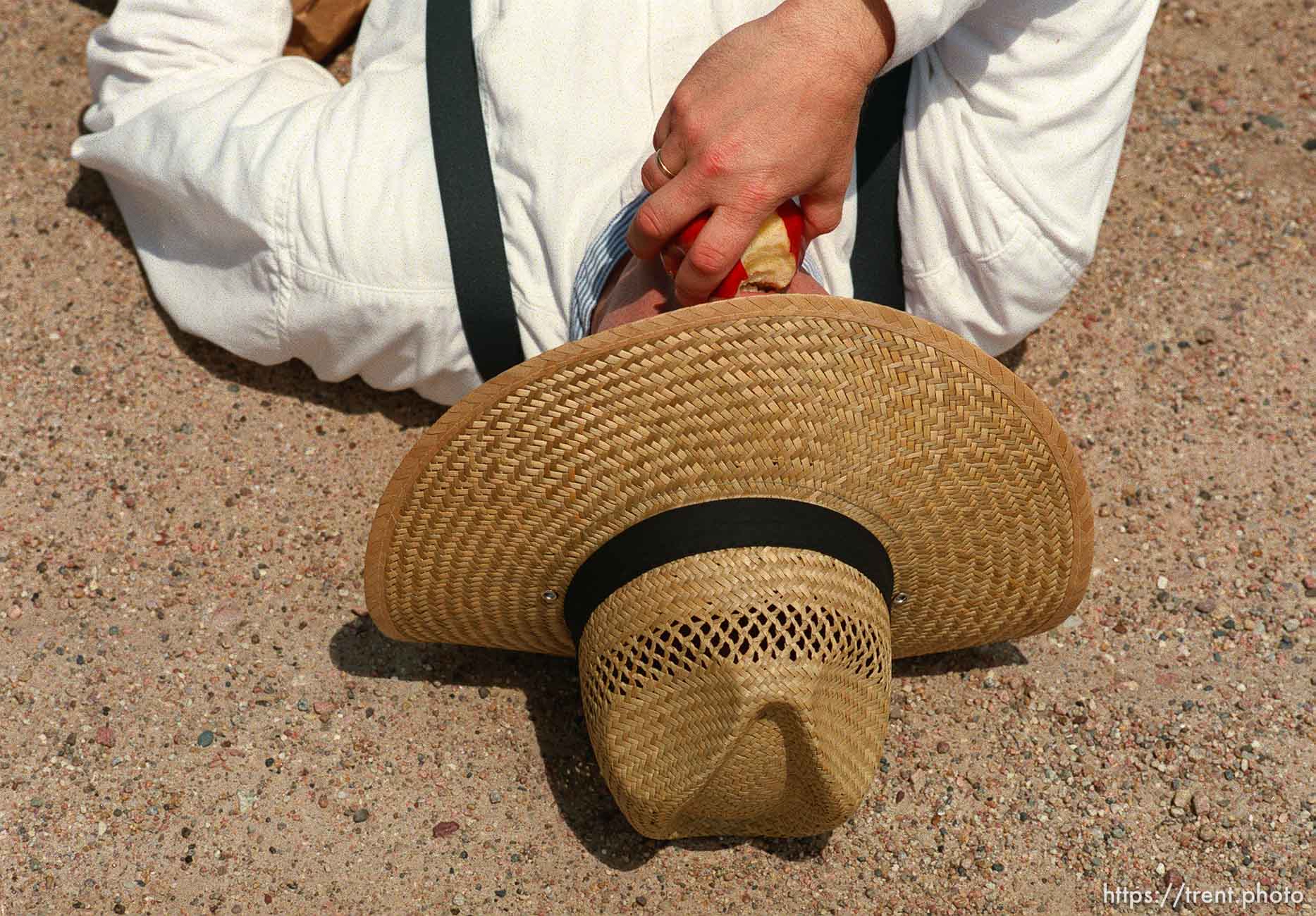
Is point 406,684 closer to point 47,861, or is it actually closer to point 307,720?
point 307,720

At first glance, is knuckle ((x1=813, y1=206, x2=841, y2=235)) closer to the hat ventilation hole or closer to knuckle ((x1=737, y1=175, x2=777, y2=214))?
knuckle ((x1=737, y1=175, x2=777, y2=214))

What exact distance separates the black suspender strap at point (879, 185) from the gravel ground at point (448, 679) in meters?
0.61

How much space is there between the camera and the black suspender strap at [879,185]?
1491mm

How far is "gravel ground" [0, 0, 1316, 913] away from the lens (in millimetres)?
1548

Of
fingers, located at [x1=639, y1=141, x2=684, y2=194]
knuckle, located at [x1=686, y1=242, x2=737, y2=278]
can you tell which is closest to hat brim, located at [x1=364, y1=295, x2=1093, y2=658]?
knuckle, located at [x1=686, y1=242, x2=737, y2=278]

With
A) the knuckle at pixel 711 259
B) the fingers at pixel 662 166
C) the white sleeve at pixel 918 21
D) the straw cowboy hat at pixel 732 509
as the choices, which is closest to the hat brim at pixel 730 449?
the straw cowboy hat at pixel 732 509

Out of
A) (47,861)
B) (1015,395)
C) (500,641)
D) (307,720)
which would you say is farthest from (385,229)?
(47,861)

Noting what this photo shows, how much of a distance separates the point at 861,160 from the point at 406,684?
97cm

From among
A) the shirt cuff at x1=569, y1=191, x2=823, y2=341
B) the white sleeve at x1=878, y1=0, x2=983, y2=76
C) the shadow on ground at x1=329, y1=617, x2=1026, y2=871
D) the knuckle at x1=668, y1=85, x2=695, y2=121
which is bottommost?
the shadow on ground at x1=329, y1=617, x2=1026, y2=871

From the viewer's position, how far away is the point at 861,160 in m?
1.50

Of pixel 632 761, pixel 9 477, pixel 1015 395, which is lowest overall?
pixel 9 477

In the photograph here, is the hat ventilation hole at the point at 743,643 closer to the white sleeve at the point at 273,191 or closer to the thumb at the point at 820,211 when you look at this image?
the thumb at the point at 820,211

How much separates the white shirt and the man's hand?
0.08 m

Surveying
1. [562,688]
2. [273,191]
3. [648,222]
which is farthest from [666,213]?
[562,688]
